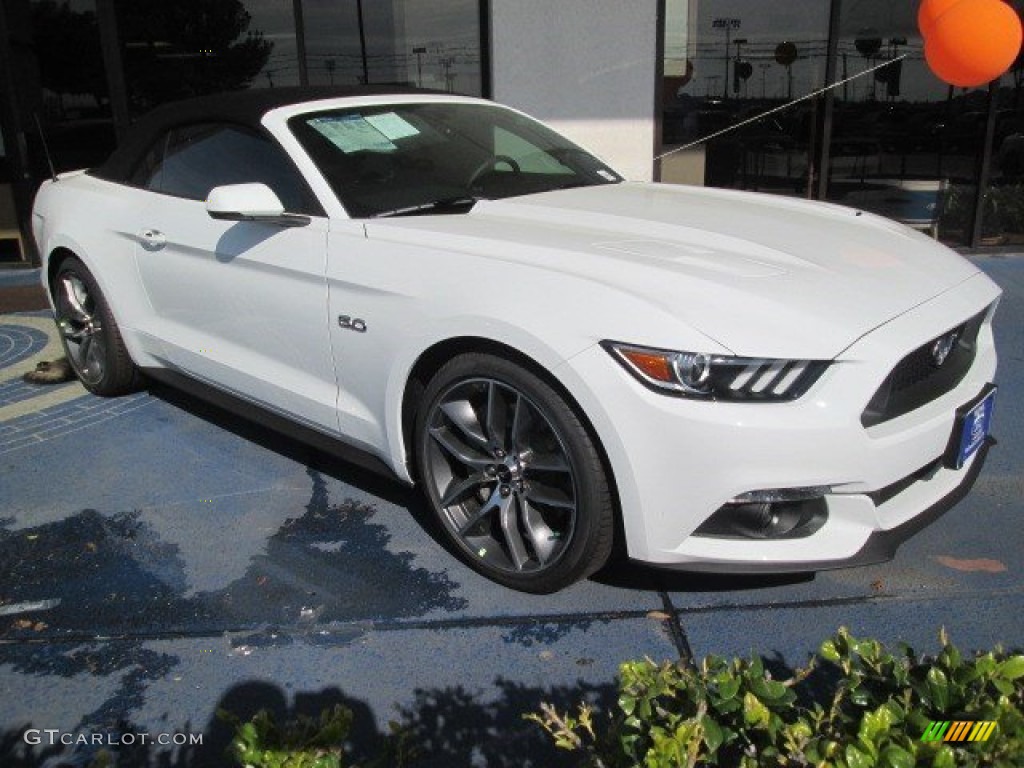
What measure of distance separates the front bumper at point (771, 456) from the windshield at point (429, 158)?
125 centimetres

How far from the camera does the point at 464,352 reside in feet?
9.48

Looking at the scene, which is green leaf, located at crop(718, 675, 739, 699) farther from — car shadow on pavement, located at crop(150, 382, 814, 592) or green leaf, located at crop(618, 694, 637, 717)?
car shadow on pavement, located at crop(150, 382, 814, 592)

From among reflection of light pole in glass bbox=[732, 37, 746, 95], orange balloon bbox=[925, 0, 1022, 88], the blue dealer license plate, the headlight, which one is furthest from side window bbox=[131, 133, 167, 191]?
reflection of light pole in glass bbox=[732, 37, 746, 95]

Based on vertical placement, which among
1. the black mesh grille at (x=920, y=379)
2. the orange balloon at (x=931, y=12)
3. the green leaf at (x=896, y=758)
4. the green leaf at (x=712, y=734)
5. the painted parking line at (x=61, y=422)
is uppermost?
the orange balloon at (x=931, y=12)

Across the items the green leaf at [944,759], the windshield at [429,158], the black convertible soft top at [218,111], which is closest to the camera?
the green leaf at [944,759]

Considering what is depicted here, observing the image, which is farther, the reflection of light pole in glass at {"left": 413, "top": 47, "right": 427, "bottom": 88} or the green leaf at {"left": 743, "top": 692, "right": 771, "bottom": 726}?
the reflection of light pole in glass at {"left": 413, "top": 47, "right": 427, "bottom": 88}

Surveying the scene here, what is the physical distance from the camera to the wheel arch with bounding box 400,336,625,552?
2.62 m

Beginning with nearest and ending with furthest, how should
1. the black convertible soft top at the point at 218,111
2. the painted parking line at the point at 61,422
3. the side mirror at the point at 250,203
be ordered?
the side mirror at the point at 250,203
the black convertible soft top at the point at 218,111
the painted parking line at the point at 61,422

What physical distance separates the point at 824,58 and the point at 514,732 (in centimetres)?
716

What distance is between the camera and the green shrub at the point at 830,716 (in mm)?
1392

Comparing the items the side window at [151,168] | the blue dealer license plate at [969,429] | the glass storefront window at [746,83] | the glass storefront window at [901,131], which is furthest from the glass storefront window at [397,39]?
the blue dealer license plate at [969,429]

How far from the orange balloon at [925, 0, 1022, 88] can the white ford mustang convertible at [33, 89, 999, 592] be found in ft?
7.19

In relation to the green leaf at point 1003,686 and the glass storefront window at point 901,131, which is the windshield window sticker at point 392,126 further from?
the glass storefront window at point 901,131

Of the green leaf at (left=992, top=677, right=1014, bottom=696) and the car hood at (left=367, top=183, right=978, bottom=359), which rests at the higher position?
the car hood at (left=367, top=183, right=978, bottom=359)
